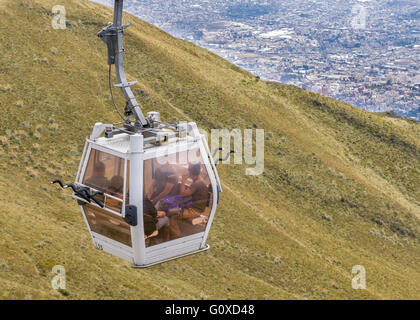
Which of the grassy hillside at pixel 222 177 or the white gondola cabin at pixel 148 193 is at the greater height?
the white gondola cabin at pixel 148 193

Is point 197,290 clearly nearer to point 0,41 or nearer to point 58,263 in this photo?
point 58,263

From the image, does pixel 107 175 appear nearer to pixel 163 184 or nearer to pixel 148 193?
pixel 148 193

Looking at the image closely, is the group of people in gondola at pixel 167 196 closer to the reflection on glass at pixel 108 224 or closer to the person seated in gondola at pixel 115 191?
the person seated in gondola at pixel 115 191

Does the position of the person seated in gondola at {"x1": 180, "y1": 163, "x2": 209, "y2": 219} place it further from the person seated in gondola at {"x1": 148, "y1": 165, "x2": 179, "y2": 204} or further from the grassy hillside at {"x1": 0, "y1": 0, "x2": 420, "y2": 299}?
the grassy hillside at {"x1": 0, "y1": 0, "x2": 420, "y2": 299}

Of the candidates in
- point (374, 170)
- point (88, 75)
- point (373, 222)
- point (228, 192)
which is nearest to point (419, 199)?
point (374, 170)

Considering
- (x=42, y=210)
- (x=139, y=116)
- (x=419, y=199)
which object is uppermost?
(x=139, y=116)

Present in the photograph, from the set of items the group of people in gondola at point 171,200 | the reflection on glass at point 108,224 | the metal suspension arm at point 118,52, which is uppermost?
the metal suspension arm at point 118,52

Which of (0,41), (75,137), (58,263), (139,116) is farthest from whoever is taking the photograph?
(0,41)

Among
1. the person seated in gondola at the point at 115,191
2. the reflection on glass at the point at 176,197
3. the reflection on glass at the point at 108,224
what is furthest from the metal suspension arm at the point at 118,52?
the reflection on glass at the point at 108,224
